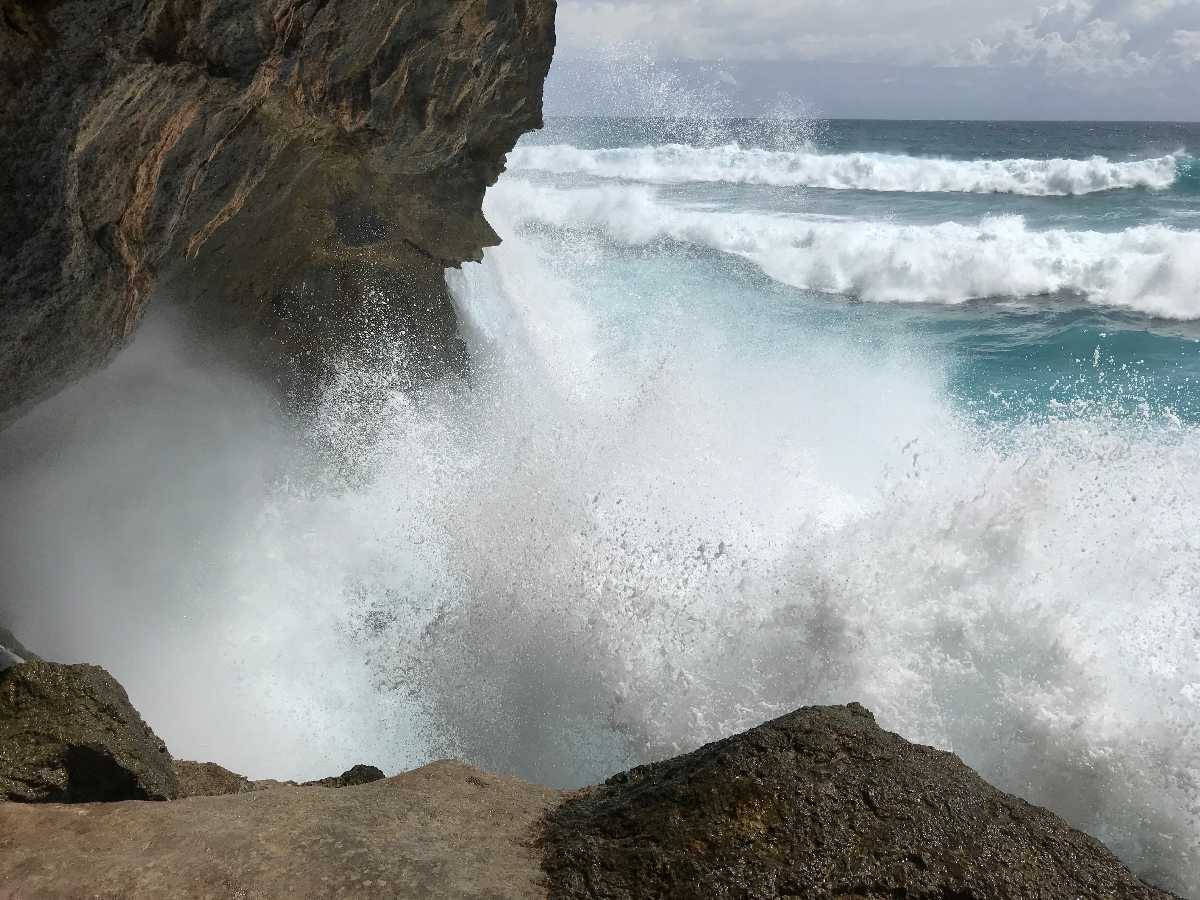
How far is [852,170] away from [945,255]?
58.9 ft

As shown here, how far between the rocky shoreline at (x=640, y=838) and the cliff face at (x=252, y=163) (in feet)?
7.03

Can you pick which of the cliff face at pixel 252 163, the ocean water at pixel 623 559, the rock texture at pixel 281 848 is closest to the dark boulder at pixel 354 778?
the rock texture at pixel 281 848

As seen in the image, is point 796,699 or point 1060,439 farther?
point 1060,439

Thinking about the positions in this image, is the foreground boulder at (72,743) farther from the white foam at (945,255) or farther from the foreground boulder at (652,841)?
the white foam at (945,255)

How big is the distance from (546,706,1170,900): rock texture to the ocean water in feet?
10.6

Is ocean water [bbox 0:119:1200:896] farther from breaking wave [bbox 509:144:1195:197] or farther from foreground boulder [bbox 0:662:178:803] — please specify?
breaking wave [bbox 509:144:1195:197]

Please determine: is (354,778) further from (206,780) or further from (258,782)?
(206,780)

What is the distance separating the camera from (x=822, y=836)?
213cm

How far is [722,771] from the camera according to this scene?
2291 millimetres

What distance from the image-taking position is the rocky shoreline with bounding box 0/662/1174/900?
2041mm

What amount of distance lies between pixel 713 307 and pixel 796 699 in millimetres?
10123

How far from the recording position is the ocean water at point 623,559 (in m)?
5.51

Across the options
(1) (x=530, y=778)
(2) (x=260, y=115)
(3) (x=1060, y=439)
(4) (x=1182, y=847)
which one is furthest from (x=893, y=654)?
(2) (x=260, y=115)

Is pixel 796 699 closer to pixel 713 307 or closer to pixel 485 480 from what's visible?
pixel 485 480
